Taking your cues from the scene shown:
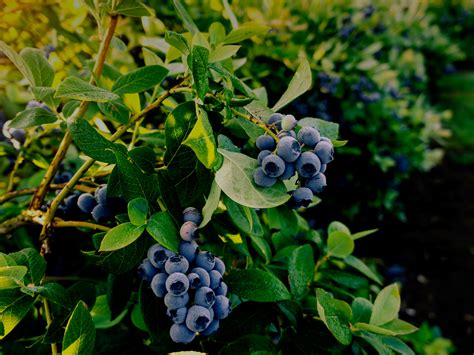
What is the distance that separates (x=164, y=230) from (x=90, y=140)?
0.71 ft

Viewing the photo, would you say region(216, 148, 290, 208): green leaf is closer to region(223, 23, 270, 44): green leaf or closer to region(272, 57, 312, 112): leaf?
region(272, 57, 312, 112): leaf

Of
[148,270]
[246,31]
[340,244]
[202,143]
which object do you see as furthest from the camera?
[340,244]

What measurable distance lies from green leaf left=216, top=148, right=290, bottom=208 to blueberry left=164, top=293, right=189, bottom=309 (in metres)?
0.20

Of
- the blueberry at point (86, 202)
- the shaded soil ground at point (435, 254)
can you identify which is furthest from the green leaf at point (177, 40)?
the shaded soil ground at point (435, 254)

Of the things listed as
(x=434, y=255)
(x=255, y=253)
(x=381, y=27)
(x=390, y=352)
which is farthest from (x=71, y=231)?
(x=434, y=255)

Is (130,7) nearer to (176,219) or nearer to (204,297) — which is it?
(176,219)

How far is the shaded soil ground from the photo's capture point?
3549mm

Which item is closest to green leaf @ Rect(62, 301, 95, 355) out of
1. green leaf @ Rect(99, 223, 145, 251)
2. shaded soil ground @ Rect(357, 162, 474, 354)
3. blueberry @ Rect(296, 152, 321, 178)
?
green leaf @ Rect(99, 223, 145, 251)

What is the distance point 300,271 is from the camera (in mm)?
1087

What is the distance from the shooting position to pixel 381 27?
3662mm

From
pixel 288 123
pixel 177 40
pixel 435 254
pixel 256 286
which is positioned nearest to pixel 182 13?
pixel 177 40

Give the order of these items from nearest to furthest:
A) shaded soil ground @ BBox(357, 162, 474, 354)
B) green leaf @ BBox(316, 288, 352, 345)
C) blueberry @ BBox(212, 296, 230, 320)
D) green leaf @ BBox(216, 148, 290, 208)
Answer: green leaf @ BBox(216, 148, 290, 208) < blueberry @ BBox(212, 296, 230, 320) < green leaf @ BBox(316, 288, 352, 345) < shaded soil ground @ BBox(357, 162, 474, 354)

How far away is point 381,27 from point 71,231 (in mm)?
3213

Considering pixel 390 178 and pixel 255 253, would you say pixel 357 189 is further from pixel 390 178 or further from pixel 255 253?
pixel 255 253
